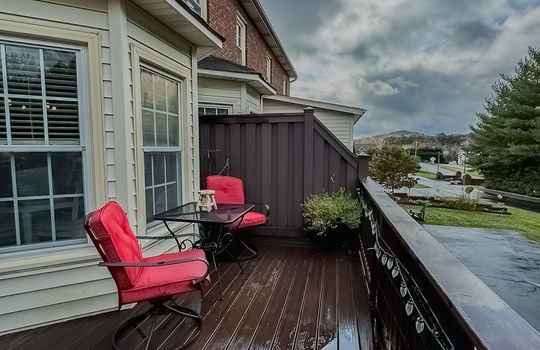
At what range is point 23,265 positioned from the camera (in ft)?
7.15

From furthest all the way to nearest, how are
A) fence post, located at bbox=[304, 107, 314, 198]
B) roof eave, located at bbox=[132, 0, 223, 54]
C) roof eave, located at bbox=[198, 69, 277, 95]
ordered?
roof eave, located at bbox=[198, 69, 277, 95]
fence post, located at bbox=[304, 107, 314, 198]
roof eave, located at bbox=[132, 0, 223, 54]

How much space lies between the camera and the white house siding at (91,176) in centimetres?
216

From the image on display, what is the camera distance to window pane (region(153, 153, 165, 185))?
9.89ft

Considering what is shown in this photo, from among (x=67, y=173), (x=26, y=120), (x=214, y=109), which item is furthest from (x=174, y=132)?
(x=214, y=109)

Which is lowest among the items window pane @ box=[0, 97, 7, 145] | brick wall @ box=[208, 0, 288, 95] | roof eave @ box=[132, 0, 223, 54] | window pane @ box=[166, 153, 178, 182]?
window pane @ box=[166, 153, 178, 182]

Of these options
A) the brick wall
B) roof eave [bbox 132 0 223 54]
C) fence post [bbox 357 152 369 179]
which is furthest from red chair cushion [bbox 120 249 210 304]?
the brick wall

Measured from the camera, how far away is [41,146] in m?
2.24

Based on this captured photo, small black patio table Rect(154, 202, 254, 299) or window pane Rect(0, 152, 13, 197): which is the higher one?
window pane Rect(0, 152, 13, 197)

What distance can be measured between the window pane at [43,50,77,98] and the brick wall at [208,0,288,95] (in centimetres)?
433

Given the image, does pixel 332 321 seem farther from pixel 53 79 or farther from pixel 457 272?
pixel 53 79

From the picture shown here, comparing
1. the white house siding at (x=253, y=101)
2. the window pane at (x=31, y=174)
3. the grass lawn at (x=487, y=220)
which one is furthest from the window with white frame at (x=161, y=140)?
the grass lawn at (x=487, y=220)

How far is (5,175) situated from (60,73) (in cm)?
83

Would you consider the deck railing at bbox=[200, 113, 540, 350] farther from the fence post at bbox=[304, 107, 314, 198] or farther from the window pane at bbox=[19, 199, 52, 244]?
the window pane at bbox=[19, 199, 52, 244]

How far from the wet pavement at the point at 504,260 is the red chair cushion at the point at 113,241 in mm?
4189
